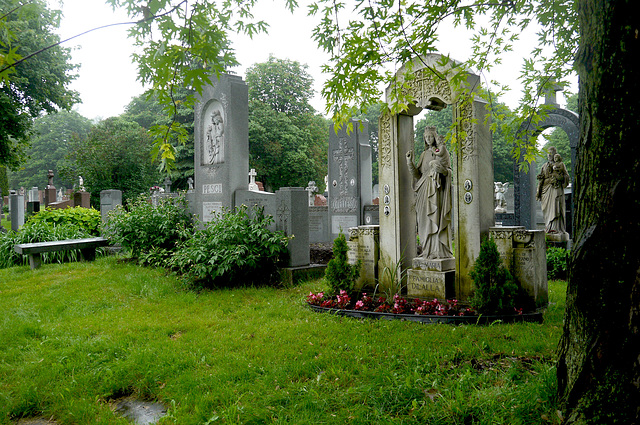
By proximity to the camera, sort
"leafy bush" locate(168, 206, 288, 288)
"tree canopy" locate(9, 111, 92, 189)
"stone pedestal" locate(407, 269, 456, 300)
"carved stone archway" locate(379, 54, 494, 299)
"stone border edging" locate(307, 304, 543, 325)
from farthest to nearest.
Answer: "tree canopy" locate(9, 111, 92, 189)
"leafy bush" locate(168, 206, 288, 288)
"stone pedestal" locate(407, 269, 456, 300)
"carved stone archway" locate(379, 54, 494, 299)
"stone border edging" locate(307, 304, 543, 325)

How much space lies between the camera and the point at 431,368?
11.8ft

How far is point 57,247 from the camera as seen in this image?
31.8 feet

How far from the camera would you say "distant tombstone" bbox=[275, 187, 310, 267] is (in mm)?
7793

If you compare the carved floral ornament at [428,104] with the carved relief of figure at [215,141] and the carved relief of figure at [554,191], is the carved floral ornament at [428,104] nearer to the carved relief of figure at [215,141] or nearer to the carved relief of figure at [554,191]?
the carved relief of figure at [215,141]

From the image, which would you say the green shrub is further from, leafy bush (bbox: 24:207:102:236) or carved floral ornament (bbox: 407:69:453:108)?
leafy bush (bbox: 24:207:102:236)

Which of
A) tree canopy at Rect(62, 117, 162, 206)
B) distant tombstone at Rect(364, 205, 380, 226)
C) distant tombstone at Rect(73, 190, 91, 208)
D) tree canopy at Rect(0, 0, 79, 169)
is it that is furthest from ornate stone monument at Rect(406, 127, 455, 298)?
tree canopy at Rect(62, 117, 162, 206)

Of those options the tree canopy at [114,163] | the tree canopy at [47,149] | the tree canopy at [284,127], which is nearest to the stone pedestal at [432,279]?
the tree canopy at [114,163]

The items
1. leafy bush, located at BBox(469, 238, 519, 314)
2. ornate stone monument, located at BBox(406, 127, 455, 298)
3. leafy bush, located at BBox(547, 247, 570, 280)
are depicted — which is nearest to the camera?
leafy bush, located at BBox(469, 238, 519, 314)

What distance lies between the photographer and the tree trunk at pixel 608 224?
2275mm

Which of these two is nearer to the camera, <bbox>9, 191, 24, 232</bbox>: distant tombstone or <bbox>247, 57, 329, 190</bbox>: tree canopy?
<bbox>9, 191, 24, 232</bbox>: distant tombstone

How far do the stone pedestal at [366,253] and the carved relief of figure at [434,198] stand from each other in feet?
2.48

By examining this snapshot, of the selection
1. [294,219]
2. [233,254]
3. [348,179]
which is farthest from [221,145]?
[348,179]

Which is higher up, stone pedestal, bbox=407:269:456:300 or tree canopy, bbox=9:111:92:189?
tree canopy, bbox=9:111:92:189

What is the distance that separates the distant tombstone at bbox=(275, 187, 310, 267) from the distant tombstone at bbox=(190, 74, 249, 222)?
4.62 ft
